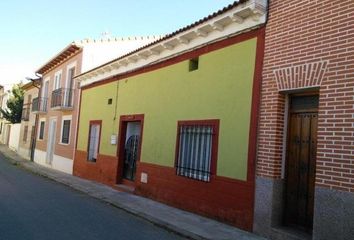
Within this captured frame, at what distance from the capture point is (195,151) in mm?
10414

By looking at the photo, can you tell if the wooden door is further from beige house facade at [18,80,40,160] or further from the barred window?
beige house facade at [18,80,40,160]

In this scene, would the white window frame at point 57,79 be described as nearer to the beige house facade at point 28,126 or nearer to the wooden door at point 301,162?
the beige house facade at point 28,126

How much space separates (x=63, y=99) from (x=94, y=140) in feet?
19.7

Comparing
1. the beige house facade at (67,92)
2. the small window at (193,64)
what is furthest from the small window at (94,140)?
the small window at (193,64)

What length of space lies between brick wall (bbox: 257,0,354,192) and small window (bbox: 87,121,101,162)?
9.97 metres

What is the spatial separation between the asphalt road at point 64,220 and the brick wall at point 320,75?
2.79 m

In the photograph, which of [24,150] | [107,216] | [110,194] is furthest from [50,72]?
[107,216]

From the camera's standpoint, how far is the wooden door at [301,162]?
24.6ft

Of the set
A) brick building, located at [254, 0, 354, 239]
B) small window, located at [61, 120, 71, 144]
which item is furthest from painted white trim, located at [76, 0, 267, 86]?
small window, located at [61, 120, 71, 144]

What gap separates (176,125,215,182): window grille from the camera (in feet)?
32.5

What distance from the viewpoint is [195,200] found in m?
9.97

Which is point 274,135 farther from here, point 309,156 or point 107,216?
point 107,216

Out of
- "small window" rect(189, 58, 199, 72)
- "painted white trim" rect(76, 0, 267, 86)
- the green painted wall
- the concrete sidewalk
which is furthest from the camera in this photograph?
"small window" rect(189, 58, 199, 72)

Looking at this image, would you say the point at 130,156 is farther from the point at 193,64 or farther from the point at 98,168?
the point at 193,64
